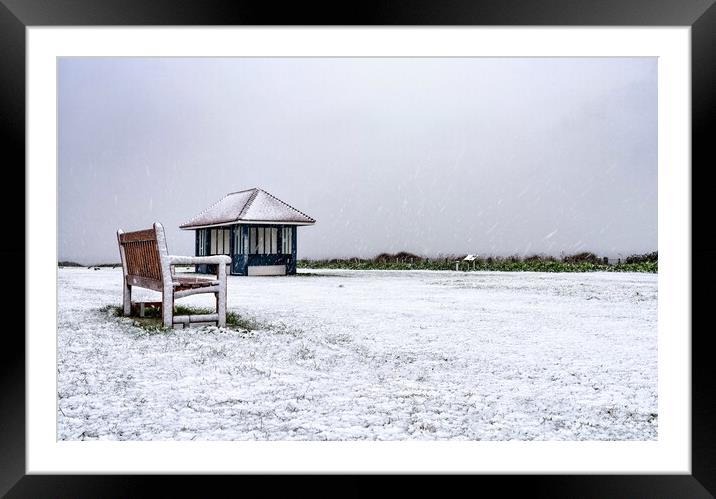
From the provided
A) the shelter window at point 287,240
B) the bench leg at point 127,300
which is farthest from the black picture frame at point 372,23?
the shelter window at point 287,240

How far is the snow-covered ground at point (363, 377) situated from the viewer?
2.65m

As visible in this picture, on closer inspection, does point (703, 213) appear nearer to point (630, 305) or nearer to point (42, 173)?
point (42, 173)

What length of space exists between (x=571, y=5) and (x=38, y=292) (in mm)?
2152

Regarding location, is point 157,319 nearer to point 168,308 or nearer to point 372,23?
point 168,308

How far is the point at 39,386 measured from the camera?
214cm

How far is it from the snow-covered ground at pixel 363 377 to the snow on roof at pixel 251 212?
6724mm

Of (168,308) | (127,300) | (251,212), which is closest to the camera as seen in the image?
(168,308)

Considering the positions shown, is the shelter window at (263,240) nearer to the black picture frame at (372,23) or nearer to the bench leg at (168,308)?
the bench leg at (168,308)

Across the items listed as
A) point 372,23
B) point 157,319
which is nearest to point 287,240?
point 157,319

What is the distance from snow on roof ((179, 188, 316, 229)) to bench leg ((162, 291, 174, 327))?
8.19 m

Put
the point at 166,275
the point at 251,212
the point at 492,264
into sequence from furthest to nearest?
the point at 492,264
the point at 251,212
the point at 166,275

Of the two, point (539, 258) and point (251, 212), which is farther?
point (539, 258)

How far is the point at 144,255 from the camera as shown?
487cm

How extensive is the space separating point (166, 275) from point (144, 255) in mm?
534
